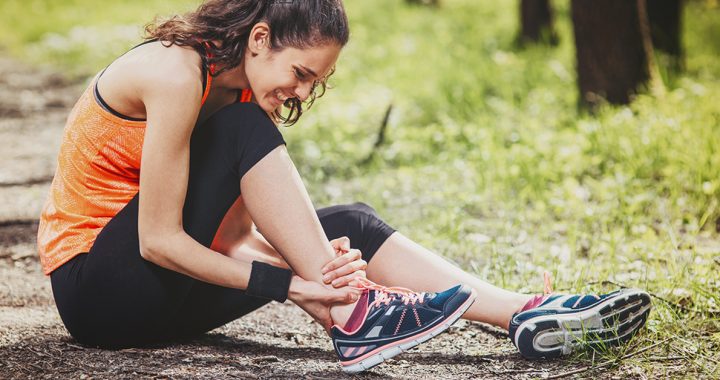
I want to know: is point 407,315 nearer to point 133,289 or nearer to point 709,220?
point 133,289

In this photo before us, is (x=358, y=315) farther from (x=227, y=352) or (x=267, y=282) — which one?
(x=227, y=352)

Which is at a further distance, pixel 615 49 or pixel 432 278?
pixel 615 49

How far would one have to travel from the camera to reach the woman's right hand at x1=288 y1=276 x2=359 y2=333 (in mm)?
2061

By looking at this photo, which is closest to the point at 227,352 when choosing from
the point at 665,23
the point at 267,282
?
the point at 267,282

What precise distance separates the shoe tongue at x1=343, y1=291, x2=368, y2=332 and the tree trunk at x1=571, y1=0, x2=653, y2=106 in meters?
3.42

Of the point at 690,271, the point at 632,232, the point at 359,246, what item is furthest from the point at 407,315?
the point at 632,232

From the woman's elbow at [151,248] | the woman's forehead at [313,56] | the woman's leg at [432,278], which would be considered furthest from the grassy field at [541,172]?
the woman's elbow at [151,248]

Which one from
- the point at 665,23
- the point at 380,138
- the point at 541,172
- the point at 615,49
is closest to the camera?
the point at 541,172

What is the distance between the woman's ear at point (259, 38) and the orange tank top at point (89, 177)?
0.12m

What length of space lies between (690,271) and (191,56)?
1.83 metres

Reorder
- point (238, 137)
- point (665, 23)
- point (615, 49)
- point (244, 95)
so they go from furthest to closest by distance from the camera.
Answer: point (665, 23) < point (615, 49) < point (244, 95) < point (238, 137)

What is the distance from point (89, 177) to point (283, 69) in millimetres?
582

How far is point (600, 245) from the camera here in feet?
10.3

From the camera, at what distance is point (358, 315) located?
2.10m
